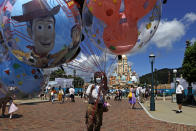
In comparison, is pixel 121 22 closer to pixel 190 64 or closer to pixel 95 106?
pixel 95 106

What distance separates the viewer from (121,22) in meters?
2.92

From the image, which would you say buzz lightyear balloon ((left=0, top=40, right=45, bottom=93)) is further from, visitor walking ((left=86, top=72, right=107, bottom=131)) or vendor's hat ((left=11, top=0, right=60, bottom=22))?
vendor's hat ((left=11, top=0, right=60, bottom=22))

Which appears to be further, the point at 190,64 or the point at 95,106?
the point at 190,64

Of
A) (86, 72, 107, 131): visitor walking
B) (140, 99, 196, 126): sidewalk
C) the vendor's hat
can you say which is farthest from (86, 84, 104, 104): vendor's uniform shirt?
(140, 99, 196, 126): sidewalk

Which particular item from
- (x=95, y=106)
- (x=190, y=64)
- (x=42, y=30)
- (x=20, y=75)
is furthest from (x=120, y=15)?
(x=190, y=64)

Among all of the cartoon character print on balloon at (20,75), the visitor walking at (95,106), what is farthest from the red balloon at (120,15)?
the cartoon character print on balloon at (20,75)

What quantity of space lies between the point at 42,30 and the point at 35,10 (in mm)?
258

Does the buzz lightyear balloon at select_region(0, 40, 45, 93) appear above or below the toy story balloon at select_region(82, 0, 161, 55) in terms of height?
below

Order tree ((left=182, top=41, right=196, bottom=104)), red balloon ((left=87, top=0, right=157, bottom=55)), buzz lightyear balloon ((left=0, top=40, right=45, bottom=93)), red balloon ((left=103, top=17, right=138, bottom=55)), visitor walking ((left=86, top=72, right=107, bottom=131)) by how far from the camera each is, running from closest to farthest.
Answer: red balloon ((left=87, top=0, right=157, bottom=55)), red balloon ((left=103, top=17, right=138, bottom=55)), buzz lightyear balloon ((left=0, top=40, right=45, bottom=93)), visitor walking ((left=86, top=72, right=107, bottom=131)), tree ((left=182, top=41, right=196, bottom=104))

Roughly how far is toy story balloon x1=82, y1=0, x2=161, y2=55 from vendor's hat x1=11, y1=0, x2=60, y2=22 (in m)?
0.73

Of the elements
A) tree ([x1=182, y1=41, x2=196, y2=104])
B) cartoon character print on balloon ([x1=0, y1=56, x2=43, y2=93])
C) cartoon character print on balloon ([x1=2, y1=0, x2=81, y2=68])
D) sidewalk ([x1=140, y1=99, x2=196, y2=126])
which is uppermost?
tree ([x1=182, y1=41, x2=196, y2=104])

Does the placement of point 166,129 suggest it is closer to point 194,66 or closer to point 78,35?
point 78,35

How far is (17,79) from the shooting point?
3957 mm

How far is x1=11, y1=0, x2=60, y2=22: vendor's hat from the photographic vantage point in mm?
2402
